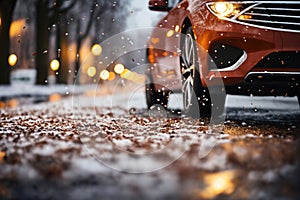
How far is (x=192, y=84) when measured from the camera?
684cm

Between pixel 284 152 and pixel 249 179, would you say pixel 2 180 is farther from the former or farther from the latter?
pixel 284 152

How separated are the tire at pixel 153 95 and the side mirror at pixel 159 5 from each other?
1.27 metres

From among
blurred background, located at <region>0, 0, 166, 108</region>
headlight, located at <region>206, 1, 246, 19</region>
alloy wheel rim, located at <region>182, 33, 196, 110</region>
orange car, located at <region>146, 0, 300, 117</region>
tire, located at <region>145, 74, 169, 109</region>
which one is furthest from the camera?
blurred background, located at <region>0, 0, 166, 108</region>

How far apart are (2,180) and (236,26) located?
136 inches

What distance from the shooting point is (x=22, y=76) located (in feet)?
178

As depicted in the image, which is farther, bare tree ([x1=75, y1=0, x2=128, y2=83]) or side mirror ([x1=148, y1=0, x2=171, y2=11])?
bare tree ([x1=75, y1=0, x2=128, y2=83])

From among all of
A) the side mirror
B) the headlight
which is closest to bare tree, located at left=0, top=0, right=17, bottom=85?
the side mirror

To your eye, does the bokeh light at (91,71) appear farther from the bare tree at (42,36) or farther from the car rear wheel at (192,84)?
the car rear wheel at (192,84)

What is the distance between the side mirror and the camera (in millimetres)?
8094

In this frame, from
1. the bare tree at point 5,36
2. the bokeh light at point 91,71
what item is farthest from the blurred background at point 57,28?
the bokeh light at point 91,71

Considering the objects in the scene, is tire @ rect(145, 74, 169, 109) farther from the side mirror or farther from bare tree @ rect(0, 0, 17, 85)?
bare tree @ rect(0, 0, 17, 85)

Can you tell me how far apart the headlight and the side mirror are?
188 cm

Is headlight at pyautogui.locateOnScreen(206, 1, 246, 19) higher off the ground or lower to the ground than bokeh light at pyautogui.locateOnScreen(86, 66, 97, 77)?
higher

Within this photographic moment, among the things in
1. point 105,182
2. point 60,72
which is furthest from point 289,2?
point 60,72
